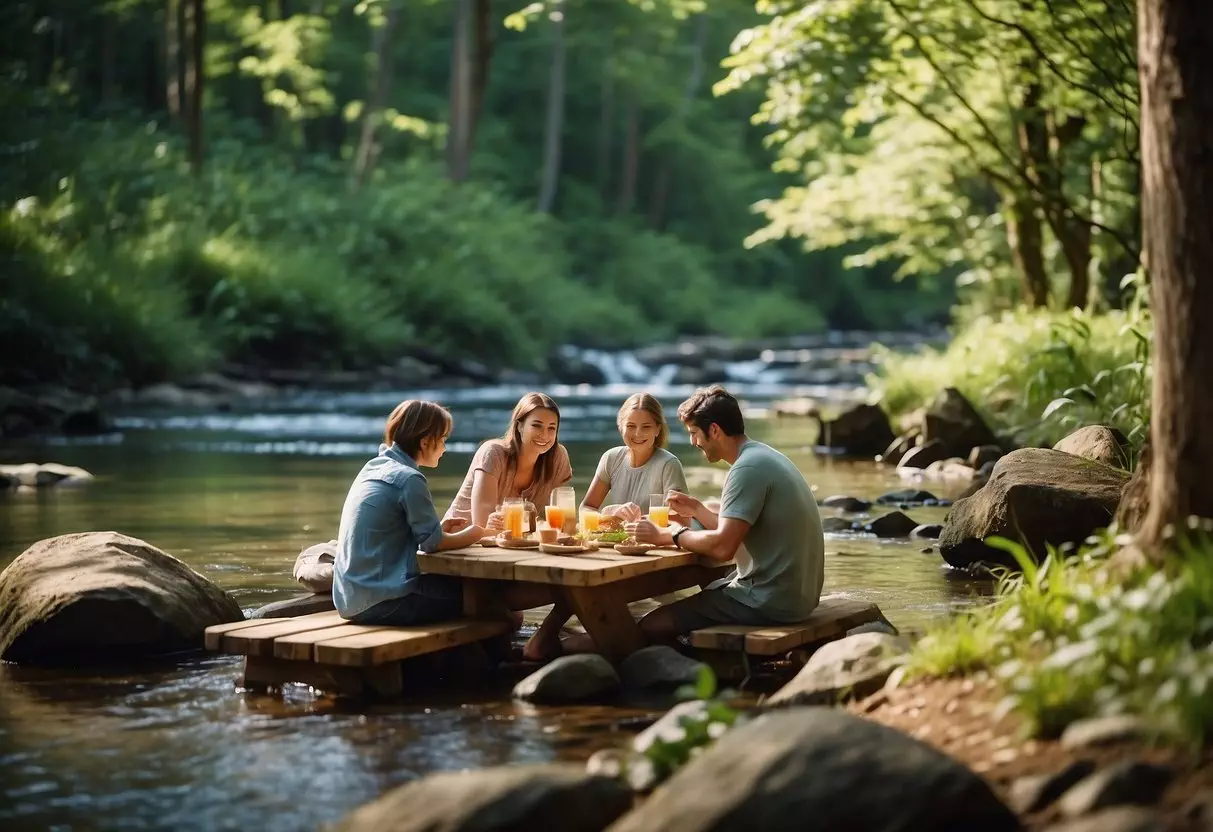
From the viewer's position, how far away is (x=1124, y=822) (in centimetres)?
446

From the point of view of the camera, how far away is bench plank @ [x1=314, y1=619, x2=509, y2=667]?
7.11m

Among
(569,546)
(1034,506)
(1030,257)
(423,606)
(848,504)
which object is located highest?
(1030,257)

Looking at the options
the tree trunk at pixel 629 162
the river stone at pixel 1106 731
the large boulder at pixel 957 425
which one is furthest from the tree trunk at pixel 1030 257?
the tree trunk at pixel 629 162

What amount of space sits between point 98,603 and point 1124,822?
18.0 feet

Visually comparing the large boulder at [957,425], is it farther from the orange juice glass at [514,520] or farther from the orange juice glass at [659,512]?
the orange juice glass at [514,520]

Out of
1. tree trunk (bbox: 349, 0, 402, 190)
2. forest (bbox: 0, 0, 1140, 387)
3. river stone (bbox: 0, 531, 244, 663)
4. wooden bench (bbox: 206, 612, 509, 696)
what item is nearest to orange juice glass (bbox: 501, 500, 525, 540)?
wooden bench (bbox: 206, 612, 509, 696)

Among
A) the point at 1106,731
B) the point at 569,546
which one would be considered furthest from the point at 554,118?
the point at 1106,731

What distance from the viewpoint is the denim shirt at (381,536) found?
25.4ft

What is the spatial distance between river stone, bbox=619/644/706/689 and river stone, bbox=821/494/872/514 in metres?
6.82

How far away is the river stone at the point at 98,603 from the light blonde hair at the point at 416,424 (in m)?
1.66

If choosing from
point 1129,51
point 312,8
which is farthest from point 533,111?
point 1129,51

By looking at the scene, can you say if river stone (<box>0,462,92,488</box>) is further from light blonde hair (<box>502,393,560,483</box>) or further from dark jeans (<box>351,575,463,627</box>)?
dark jeans (<box>351,575,463,627</box>)

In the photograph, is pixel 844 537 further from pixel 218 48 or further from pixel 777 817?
pixel 218 48

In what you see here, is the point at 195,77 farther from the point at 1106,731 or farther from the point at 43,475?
the point at 1106,731
